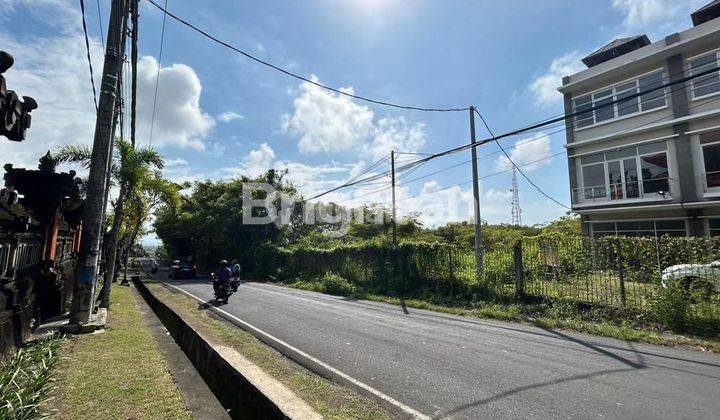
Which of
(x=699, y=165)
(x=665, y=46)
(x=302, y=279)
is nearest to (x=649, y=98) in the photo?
(x=665, y=46)

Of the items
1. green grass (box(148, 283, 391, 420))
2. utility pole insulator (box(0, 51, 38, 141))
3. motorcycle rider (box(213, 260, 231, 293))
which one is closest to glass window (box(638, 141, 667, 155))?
motorcycle rider (box(213, 260, 231, 293))

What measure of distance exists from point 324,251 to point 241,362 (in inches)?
699

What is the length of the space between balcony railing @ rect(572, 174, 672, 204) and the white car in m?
12.1

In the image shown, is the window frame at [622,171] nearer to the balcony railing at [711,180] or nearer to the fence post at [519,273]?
the balcony railing at [711,180]

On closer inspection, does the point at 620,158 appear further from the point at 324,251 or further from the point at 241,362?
the point at 241,362

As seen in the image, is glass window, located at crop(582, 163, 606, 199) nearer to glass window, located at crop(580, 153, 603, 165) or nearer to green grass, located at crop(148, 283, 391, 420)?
glass window, located at crop(580, 153, 603, 165)

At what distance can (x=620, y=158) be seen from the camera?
19.8 metres

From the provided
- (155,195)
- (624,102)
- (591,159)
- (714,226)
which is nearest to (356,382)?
(155,195)

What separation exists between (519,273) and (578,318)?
2652 millimetres

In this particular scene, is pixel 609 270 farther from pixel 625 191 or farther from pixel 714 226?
pixel 625 191

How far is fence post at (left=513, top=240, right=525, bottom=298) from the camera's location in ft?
39.0

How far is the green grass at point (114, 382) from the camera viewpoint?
3868 millimetres

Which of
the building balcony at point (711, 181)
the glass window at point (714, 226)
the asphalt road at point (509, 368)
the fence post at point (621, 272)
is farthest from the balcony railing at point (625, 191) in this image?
the asphalt road at point (509, 368)

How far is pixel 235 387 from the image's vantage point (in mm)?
4473
